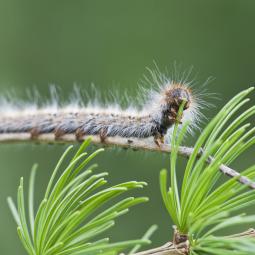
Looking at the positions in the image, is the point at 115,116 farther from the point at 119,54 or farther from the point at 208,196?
the point at 119,54

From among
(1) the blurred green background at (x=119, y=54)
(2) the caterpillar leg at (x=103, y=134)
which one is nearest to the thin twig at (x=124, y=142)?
(2) the caterpillar leg at (x=103, y=134)

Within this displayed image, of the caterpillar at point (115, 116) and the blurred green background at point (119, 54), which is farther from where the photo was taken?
the blurred green background at point (119, 54)

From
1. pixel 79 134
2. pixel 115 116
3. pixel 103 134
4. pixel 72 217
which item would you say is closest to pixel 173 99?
pixel 103 134

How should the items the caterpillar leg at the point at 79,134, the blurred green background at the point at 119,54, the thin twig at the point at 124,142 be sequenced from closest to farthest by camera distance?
the thin twig at the point at 124,142 → the caterpillar leg at the point at 79,134 → the blurred green background at the point at 119,54

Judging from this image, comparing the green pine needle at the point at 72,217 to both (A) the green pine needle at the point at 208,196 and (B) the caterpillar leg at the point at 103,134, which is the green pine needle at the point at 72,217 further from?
(B) the caterpillar leg at the point at 103,134

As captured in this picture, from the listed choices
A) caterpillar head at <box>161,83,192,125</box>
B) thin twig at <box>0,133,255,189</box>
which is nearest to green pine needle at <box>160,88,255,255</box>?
thin twig at <box>0,133,255,189</box>
